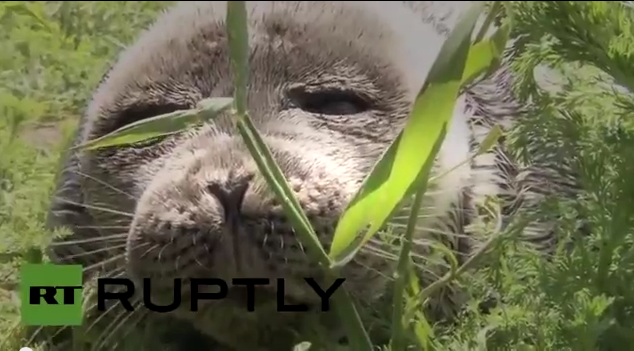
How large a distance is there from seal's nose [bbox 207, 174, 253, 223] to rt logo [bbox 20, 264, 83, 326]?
0.17 meters

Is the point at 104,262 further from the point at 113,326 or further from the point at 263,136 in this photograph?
the point at 263,136

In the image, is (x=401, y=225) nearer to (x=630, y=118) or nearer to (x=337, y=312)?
(x=337, y=312)

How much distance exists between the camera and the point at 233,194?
3.33 ft

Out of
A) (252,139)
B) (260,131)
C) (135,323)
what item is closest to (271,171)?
(252,139)

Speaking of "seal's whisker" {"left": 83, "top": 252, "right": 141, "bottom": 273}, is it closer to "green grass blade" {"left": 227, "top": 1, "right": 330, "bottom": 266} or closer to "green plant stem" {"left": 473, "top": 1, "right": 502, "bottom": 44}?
"green grass blade" {"left": 227, "top": 1, "right": 330, "bottom": 266}

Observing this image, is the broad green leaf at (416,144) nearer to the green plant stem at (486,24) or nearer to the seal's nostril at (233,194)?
the green plant stem at (486,24)

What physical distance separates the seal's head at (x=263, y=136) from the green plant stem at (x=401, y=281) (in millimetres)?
61

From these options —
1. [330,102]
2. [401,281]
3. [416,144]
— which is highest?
[330,102]

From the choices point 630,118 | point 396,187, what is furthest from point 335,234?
point 630,118

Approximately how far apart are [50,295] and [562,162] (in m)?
0.52

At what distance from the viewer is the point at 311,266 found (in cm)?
104

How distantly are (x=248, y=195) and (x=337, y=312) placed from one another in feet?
0.46

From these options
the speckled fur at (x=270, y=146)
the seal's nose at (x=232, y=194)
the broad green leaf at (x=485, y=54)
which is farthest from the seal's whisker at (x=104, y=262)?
the broad green leaf at (x=485, y=54)

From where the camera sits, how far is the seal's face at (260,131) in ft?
3.38
